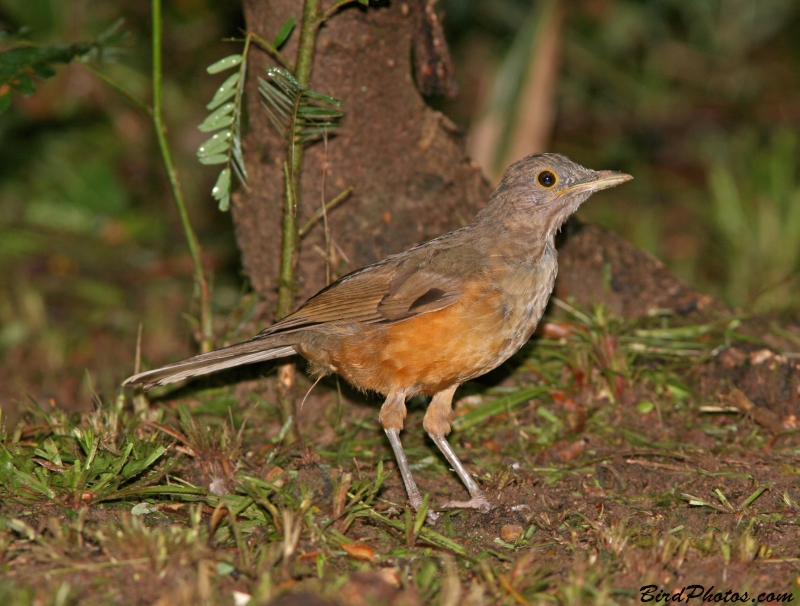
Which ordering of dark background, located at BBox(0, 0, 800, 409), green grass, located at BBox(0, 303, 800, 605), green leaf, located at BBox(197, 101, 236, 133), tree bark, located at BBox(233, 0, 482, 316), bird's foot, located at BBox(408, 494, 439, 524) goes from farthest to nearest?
dark background, located at BBox(0, 0, 800, 409)
tree bark, located at BBox(233, 0, 482, 316)
green leaf, located at BBox(197, 101, 236, 133)
bird's foot, located at BBox(408, 494, 439, 524)
green grass, located at BBox(0, 303, 800, 605)

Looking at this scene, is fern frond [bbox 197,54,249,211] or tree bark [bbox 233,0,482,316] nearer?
fern frond [bbox 197,54,249,211]

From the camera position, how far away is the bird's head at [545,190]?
5149 millimetres

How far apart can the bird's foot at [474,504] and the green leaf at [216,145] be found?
2.27 meters

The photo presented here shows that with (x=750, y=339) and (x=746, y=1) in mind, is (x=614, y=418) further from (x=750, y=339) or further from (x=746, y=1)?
(x=746, y=1)

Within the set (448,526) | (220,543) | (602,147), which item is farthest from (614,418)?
(602,147)

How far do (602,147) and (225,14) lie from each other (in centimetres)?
446

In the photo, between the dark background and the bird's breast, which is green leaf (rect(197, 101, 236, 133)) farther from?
the dark background

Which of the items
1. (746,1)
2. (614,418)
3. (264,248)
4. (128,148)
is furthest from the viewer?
(746,1)

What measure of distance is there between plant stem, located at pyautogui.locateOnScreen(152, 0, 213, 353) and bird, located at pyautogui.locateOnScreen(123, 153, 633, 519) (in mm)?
607

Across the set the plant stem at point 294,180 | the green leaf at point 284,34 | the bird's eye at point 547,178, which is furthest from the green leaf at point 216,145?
the bird's eye at point 547,178

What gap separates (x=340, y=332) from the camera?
5.05 m

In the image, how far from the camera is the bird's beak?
16.4 ft

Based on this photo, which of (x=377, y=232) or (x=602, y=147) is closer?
(x=377, y=232)

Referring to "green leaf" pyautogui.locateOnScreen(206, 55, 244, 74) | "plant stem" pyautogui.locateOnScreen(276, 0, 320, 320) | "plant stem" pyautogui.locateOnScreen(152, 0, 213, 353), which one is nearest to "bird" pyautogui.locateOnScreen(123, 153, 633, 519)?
"plant stem" pyautogui.locateOnScreen(276, 0, 320, 320)
